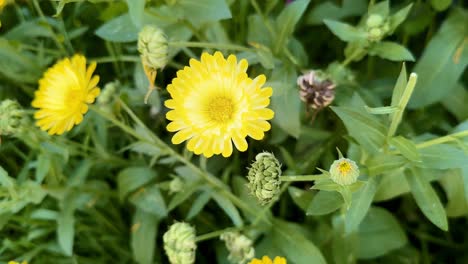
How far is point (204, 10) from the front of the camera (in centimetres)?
121

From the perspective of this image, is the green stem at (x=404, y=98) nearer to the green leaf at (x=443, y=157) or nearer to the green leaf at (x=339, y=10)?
the green leaf at (x=443, y=157)

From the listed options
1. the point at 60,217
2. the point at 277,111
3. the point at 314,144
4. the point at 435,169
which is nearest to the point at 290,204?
the point at 314,144

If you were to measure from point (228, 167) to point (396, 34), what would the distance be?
0.55m

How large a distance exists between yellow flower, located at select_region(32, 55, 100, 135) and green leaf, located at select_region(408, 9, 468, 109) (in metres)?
0.69

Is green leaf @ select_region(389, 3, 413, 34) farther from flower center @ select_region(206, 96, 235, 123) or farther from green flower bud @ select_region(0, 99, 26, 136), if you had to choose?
green flower bud @ select_region(0, 99, 26, 136)

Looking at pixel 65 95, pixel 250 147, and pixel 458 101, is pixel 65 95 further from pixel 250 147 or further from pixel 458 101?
pixel 458 101

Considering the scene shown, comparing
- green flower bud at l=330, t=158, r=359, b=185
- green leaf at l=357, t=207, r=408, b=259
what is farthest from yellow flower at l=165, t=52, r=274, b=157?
green leaf at l=357, t=207, r=408, b=259

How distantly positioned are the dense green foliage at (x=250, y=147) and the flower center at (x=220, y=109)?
4.1 inches

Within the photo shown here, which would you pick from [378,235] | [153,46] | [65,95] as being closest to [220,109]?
[153,46]

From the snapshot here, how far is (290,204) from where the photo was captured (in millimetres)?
1484

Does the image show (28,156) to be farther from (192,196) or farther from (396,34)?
(396,34)

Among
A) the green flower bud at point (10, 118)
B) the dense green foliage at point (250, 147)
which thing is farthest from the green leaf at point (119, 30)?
the green flower bud at point (10, 118)

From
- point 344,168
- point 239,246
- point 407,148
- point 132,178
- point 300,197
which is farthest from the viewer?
point 132,178

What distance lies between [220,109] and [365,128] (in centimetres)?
26
